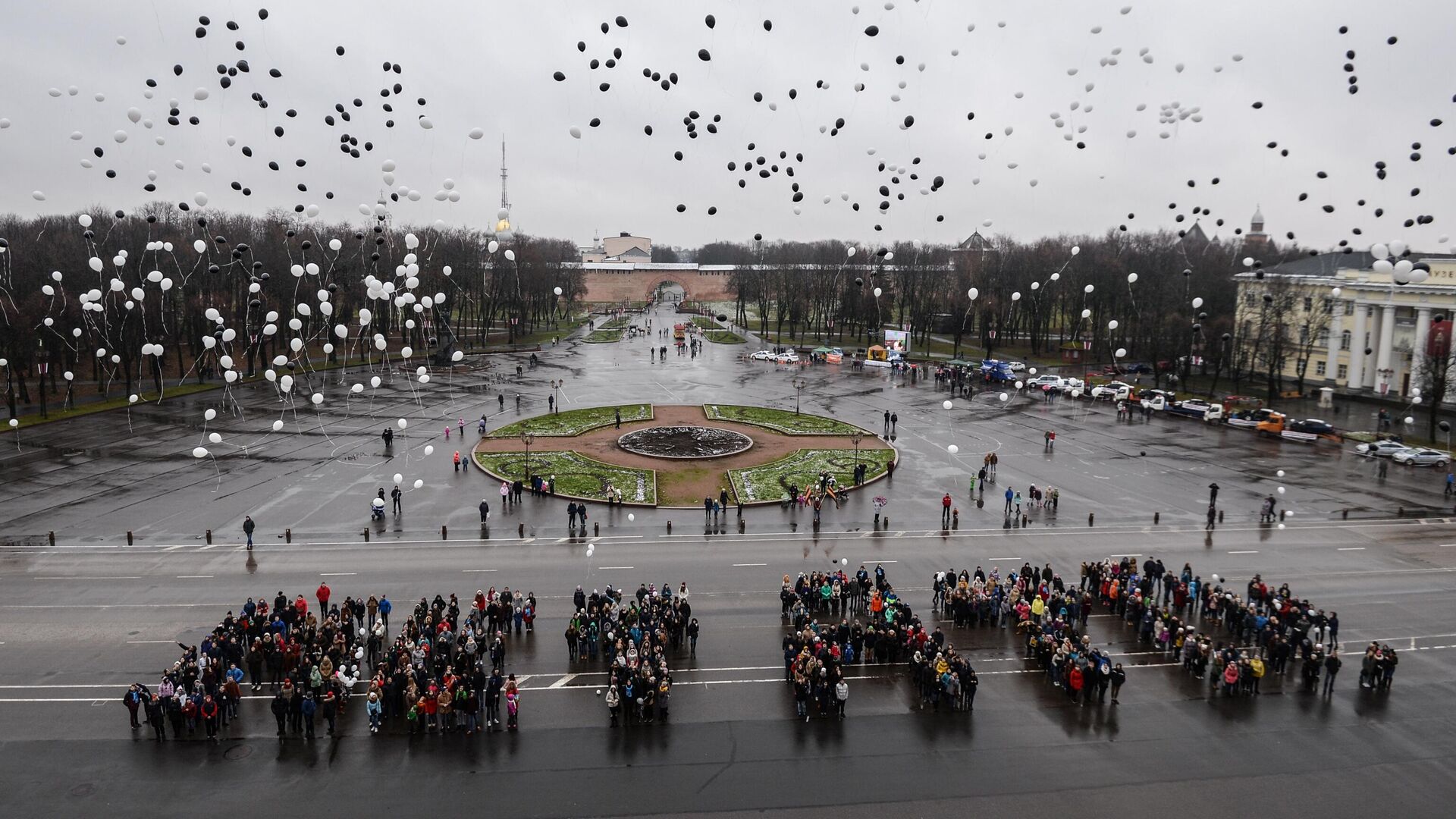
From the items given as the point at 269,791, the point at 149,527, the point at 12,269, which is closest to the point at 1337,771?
the point at 269,791

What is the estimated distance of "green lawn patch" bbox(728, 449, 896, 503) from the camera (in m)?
35.2

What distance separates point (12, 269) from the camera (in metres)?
52.4

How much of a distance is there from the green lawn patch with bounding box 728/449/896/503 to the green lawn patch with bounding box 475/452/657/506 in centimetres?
386

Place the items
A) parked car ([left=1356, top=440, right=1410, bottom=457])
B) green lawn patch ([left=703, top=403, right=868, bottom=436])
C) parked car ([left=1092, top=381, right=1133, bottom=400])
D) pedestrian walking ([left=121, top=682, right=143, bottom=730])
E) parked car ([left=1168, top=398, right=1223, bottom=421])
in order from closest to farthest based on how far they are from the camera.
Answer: pedestrian walking ([left=121, top=682, right=143, bottom=730])
parked car ([left=1356, top=440, right=1410, bottom=457])
green lawn patch ([left=703, top=403, right=868, bottom=436])
parked car ([left=1168, top=398, right=1223, bottom=421])
parked car ([left=1092, top=381, right=1133, bottom=400])

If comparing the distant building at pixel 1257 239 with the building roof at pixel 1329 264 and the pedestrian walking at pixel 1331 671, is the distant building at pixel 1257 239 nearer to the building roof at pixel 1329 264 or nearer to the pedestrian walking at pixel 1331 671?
the building roof at pixel 1329 264

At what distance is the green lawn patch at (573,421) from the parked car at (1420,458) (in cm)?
3866

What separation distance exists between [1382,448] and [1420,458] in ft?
5.43

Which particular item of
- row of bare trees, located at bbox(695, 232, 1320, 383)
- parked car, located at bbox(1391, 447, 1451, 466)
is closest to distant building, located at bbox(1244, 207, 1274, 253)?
row of bare trees, located at bbox(695, 232, 1320, 383)

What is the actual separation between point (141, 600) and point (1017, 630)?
23.5 m

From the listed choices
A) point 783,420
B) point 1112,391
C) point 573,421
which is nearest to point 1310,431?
point 1112,391

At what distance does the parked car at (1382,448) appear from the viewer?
4341cm

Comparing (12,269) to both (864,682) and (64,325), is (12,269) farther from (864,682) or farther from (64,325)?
(864,682)

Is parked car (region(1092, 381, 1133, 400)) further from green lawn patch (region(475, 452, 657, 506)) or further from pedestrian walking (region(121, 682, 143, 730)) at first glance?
pedestrian walking (region(121, 682, 143, 730))

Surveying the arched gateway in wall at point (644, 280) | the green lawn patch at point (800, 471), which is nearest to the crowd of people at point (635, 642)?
the green lawn patch at point (800, 471)
